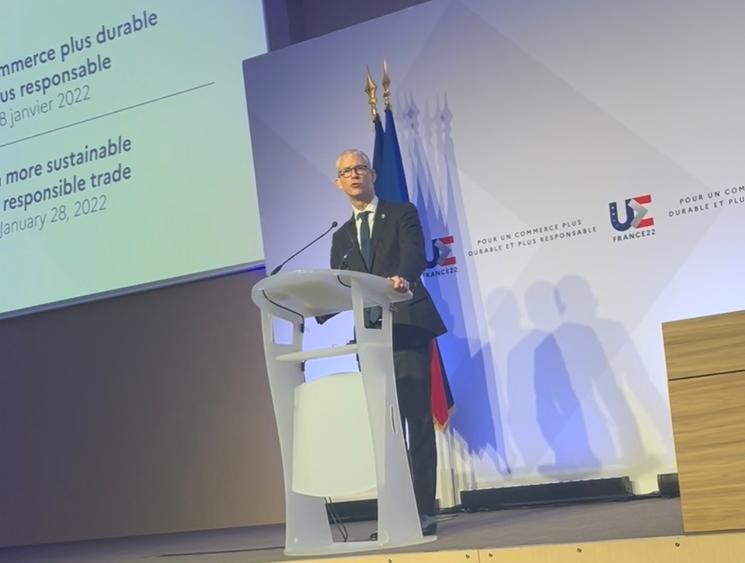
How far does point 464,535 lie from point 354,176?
3.83 ft

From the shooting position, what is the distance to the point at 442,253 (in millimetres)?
4543

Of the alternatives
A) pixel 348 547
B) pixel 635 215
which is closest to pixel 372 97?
pixel 635 215

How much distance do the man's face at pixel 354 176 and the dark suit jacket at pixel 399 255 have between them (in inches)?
3.7

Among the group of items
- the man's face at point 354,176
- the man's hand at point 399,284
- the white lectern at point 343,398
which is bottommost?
the white lectern at point 343,398

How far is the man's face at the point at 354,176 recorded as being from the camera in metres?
3.31

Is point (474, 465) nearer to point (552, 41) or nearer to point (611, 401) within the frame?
point (611, 401)

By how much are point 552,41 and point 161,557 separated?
258cm

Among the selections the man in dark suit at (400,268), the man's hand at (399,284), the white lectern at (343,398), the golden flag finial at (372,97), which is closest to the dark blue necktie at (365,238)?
the man in dark suit at (400,268)

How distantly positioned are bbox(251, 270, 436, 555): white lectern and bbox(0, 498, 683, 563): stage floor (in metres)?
0.11

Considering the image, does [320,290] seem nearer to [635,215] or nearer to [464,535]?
[464,535]

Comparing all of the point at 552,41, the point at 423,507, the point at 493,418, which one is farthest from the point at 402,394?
the point at 552,41

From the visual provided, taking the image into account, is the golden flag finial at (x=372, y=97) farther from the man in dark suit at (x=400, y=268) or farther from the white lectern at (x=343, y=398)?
the white lectern at (x=343, y=398)

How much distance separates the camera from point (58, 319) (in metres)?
5.83

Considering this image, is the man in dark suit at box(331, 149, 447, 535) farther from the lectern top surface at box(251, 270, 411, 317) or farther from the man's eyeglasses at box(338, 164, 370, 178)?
the lectern top surface at box(251, 270, 411, 317)
